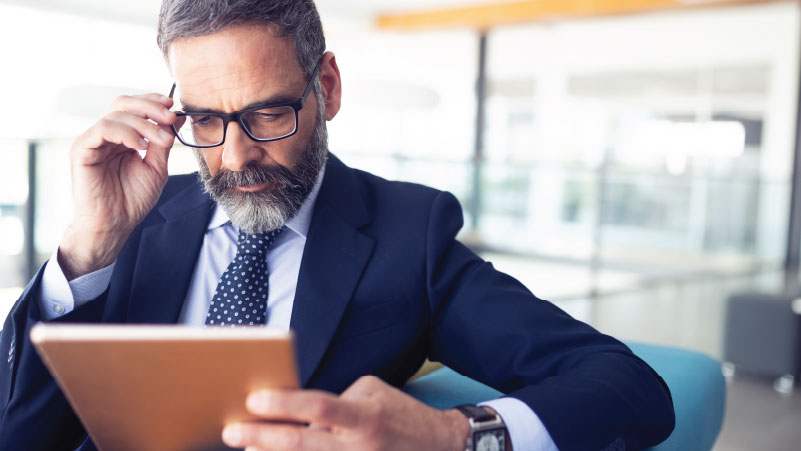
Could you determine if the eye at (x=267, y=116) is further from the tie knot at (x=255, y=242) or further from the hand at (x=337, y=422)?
the hand at (x=337, y=422)

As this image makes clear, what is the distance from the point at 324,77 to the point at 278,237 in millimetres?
370

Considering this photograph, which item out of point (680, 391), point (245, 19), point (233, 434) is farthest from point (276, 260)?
point (680, 391)

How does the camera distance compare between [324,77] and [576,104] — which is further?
[576,104]

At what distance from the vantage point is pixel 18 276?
4152 mm

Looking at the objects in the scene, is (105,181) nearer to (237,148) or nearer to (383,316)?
(237,148)

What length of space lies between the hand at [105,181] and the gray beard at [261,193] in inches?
4.8

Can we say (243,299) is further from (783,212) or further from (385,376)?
(783,212)

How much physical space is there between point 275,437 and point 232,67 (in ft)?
2.56

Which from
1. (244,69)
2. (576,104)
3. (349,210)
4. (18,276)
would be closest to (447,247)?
(349,210)

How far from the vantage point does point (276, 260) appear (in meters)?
1.50

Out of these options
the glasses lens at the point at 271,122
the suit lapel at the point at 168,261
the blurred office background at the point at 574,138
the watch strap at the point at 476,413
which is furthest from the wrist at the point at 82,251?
the blurred office background at the point at 574,138

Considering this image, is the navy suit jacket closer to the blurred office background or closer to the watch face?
the watch face

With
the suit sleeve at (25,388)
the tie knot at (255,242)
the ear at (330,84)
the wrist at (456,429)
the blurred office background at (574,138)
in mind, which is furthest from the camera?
the blurred office background at (574,138)

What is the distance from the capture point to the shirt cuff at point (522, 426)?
3.58 feet
